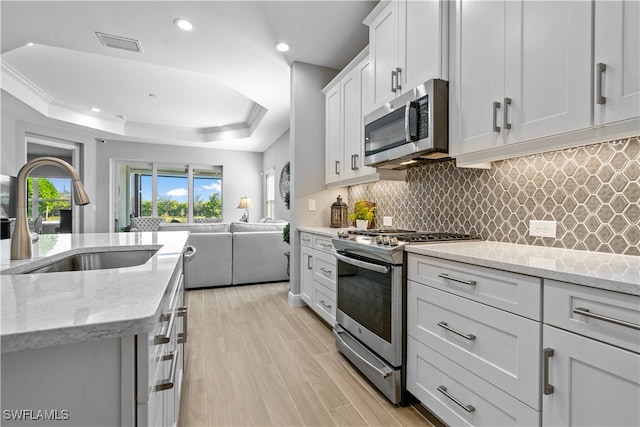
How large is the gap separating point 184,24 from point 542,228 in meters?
3.27

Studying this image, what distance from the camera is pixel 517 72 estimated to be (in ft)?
4.73

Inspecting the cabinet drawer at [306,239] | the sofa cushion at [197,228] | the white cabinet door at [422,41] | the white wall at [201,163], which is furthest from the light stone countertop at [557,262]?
the white wall at [201,163]

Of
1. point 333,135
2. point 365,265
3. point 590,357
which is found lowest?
point 590,357

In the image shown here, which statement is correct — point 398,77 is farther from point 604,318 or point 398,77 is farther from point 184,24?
point 184,24

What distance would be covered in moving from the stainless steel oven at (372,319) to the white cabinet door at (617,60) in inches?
43.6

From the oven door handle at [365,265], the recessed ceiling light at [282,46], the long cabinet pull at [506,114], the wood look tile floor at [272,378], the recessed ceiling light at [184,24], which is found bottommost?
the wood look tile floor at [272,378]

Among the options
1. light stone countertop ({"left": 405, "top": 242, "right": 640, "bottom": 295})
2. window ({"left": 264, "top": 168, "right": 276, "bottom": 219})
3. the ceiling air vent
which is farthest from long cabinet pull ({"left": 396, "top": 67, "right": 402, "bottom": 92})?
window ({"left": 264, "top": 168, "right": 276, "bottom": 219})

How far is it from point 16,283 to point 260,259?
3743 millimetres

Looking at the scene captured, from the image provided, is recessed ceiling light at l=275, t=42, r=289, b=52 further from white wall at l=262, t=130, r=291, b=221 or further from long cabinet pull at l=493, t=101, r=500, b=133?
white wall at l=262, t=130, r=291, b=221

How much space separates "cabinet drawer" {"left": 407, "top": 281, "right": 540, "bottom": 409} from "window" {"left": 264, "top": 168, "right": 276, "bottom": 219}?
6189mm

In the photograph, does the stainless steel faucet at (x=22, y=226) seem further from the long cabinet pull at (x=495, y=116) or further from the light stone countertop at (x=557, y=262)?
the long cabinet pull at (x=495, y=116)

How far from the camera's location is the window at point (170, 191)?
7.85 metres

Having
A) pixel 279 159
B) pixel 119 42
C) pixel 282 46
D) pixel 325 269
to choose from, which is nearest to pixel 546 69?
pixel 325 269

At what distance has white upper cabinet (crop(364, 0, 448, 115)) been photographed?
1.82 m
